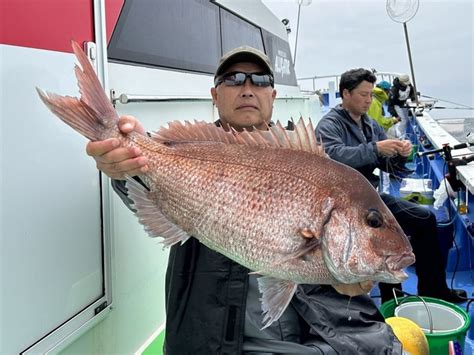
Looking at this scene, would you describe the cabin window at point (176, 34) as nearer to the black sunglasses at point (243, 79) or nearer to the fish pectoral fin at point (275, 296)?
the black sunglasses at point (243, 79)

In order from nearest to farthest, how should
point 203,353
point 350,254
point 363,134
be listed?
point 350,254 < point 203,353 < point 363,134

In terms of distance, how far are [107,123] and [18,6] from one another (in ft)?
1.64

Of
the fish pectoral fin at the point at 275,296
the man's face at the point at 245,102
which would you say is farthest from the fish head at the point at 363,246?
the man's face at the point at 245,102

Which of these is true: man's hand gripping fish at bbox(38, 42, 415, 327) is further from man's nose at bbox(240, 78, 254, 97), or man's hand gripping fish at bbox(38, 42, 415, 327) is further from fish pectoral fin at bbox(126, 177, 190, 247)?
man's nose at bbox(240, 78, 254, 97)

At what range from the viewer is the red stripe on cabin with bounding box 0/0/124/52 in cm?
142

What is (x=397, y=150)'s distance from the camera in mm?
3645

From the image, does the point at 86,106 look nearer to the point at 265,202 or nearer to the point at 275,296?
the point at 265,202

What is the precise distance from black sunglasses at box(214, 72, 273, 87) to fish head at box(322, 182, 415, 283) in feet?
3.34

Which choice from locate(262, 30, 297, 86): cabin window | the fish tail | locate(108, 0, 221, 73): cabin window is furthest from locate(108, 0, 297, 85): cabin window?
locate(262, 30, 297, 86): cabin window

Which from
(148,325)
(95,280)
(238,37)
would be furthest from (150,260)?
(238,37)

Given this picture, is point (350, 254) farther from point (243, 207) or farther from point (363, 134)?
point (363, 134)

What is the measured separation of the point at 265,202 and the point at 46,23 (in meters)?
1.06

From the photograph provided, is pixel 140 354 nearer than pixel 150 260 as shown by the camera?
Yes

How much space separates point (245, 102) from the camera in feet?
6.86
